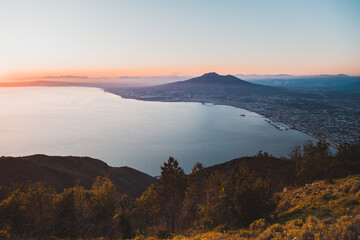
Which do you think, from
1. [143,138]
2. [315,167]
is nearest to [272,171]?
[315,167]

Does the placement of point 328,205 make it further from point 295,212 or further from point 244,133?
point 244,133

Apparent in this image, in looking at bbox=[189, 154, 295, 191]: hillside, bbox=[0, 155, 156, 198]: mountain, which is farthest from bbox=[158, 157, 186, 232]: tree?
bbox=[0, 155, 156, 198]: mountain

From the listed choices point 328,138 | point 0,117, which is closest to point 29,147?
point 0,117

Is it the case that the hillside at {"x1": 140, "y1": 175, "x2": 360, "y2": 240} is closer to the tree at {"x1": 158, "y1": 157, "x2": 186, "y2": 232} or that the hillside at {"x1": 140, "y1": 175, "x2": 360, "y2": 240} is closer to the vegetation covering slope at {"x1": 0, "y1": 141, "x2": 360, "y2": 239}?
the vegetation covering slope at {"x1": 0, "y1": 141, "x2": 360, "y2": 239}

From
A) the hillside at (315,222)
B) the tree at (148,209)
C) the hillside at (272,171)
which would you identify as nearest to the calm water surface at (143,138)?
the hillside at (272,171)

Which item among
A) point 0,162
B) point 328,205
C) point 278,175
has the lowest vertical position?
point 278,175

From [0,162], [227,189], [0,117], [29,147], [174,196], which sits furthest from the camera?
[0,117]

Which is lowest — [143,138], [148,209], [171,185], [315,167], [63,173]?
[143,138]

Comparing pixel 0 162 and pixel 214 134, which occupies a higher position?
pixel 0 162

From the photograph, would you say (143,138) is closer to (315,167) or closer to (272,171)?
(272,171)
